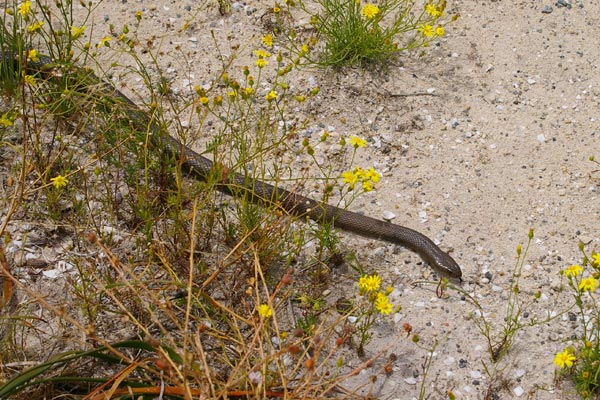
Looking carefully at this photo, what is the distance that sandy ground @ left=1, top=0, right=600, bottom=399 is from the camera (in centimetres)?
430

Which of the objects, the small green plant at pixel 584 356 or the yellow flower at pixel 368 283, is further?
the yellow flower at pixel 368 283

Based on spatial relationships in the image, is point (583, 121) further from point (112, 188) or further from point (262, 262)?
point (112, 188)

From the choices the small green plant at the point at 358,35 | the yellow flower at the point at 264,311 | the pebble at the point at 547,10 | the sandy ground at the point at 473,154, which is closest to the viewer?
the yellow flower at the point at 264,311

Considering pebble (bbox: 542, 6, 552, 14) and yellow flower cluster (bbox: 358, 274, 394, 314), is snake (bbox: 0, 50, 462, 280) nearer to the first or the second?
yellow flower cluster (bbox: 358, 274, 394, 314)

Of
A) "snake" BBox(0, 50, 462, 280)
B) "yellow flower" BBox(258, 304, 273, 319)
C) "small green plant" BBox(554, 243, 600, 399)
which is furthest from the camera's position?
"snake" BBox(0, 50, 462, 280)

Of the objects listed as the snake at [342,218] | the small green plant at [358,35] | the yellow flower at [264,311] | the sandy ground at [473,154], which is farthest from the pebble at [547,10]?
the yellow flower at [264,311]

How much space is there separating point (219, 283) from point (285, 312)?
1.27 feet

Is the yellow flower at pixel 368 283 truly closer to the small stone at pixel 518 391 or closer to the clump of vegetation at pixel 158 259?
the clump of vegetation at pixel 158 259

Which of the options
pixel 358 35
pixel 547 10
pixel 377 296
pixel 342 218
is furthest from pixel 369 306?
pixel 547 10

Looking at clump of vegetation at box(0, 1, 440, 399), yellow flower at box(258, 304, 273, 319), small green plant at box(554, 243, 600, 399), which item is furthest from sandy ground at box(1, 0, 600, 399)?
yellow flower at box(258, 304, 273, 319)

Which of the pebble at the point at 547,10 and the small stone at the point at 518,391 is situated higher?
the pebble at the point at 547,10

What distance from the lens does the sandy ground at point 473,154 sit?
4301 millimetres

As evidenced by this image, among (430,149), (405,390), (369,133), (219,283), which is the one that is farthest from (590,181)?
(219,283)

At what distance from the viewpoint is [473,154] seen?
5418 millimetres
